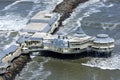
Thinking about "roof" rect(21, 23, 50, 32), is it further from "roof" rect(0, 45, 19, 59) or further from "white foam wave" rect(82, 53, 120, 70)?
"white foam wave" rect(82, 53, 120, 70)

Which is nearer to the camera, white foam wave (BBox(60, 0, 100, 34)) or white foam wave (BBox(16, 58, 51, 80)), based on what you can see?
white foam wave (BBox(16, 58, 51, 80))

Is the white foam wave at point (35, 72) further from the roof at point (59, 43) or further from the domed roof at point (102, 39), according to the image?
the domed roof at point (102, 39)

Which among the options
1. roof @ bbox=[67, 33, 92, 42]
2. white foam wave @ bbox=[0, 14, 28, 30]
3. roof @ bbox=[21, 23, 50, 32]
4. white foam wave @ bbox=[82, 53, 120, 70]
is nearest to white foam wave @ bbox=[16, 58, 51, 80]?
roof @ bbox=[67, 33, 92, 42]

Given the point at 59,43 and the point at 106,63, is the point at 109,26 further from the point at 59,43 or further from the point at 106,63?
the point at 106,63

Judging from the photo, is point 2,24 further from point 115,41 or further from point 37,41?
point 115,41

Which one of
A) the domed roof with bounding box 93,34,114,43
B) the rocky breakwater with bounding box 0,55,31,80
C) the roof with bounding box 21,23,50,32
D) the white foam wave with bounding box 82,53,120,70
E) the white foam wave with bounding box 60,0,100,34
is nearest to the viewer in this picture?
the rocky breakwater with bounding box 0,55,31,80

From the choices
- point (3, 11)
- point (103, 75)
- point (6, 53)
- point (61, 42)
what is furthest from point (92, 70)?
point (3, 11)

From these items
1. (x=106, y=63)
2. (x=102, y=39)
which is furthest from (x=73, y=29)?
(x=106, y=63)
